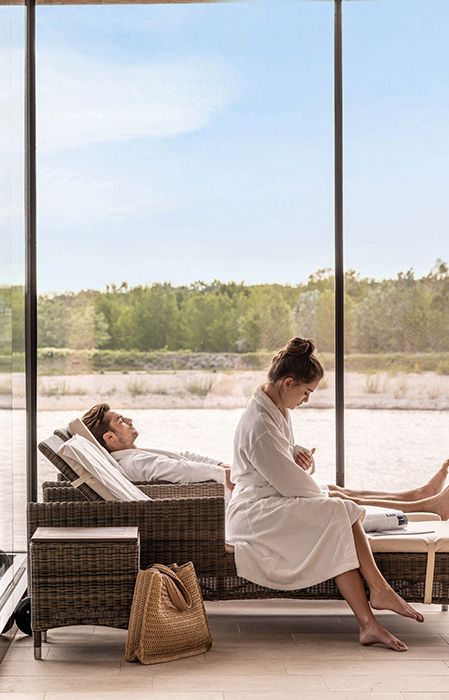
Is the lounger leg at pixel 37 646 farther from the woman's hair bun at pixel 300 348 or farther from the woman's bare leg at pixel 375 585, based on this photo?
the woman's hair bun at pixel 300 348

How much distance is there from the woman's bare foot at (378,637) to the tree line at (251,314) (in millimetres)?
1798

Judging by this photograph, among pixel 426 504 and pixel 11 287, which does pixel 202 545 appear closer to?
pixel 426 504

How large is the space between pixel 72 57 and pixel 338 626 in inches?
125

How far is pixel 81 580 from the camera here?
388 centimetres

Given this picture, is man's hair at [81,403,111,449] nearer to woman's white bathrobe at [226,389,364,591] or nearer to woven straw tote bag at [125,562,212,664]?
woman's white bathrobe at [226,389,364,591]

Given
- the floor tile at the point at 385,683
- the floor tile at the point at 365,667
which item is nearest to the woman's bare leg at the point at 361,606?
the floor tile at the point at 365,667

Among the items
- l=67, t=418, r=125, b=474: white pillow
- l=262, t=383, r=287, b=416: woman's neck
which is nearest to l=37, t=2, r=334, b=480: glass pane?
l=67, t=418, r=125, b=474: white pillow

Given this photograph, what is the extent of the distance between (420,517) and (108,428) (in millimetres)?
1457

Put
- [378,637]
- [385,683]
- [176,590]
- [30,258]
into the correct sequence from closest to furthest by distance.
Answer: [385,683]
[176,590]
[378,637]
[30,258]

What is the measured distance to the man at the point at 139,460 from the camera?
4.76m

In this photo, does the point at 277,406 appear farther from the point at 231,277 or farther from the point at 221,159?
the point at 221,159

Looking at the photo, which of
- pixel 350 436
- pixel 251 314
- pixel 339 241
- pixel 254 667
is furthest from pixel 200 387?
pixel 254 667

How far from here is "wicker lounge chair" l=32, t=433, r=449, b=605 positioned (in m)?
4.12

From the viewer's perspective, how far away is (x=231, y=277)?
556 centimetres
